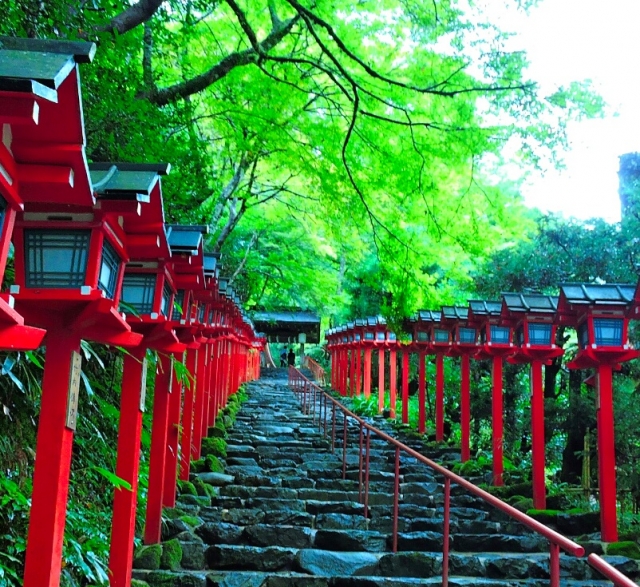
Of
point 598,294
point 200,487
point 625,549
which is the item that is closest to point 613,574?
point 625,549

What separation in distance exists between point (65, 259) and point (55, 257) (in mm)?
48

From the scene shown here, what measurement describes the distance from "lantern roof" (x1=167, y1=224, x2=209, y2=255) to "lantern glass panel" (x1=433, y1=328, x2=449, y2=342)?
30.5ft

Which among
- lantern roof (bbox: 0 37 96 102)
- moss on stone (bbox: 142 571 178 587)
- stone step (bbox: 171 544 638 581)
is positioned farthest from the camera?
stone step (bbox: 171 544 638 581)

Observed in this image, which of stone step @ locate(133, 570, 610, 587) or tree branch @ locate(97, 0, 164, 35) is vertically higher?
tree branch @ locate(97, 0, 164, 35)

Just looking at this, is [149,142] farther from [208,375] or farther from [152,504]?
[208,375]

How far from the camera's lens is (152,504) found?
635 centimetres

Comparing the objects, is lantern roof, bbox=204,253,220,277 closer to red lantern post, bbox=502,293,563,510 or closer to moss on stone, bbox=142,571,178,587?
moss on stone, bbox=142,571,178,587

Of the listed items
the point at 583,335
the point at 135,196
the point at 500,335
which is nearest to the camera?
the point at 135,196

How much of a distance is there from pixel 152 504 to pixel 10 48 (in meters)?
5.04

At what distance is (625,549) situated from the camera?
714 centimetres

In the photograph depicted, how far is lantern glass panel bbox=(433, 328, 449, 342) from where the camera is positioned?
45.7ft

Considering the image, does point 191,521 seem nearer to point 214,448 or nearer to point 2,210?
point 214,448

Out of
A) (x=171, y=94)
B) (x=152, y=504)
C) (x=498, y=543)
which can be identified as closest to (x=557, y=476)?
(x=498, y=543)

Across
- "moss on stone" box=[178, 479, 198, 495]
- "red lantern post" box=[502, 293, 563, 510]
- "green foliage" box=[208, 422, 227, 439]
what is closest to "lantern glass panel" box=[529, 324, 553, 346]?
"red lantern post" box=[502, 293, 563, 510]
